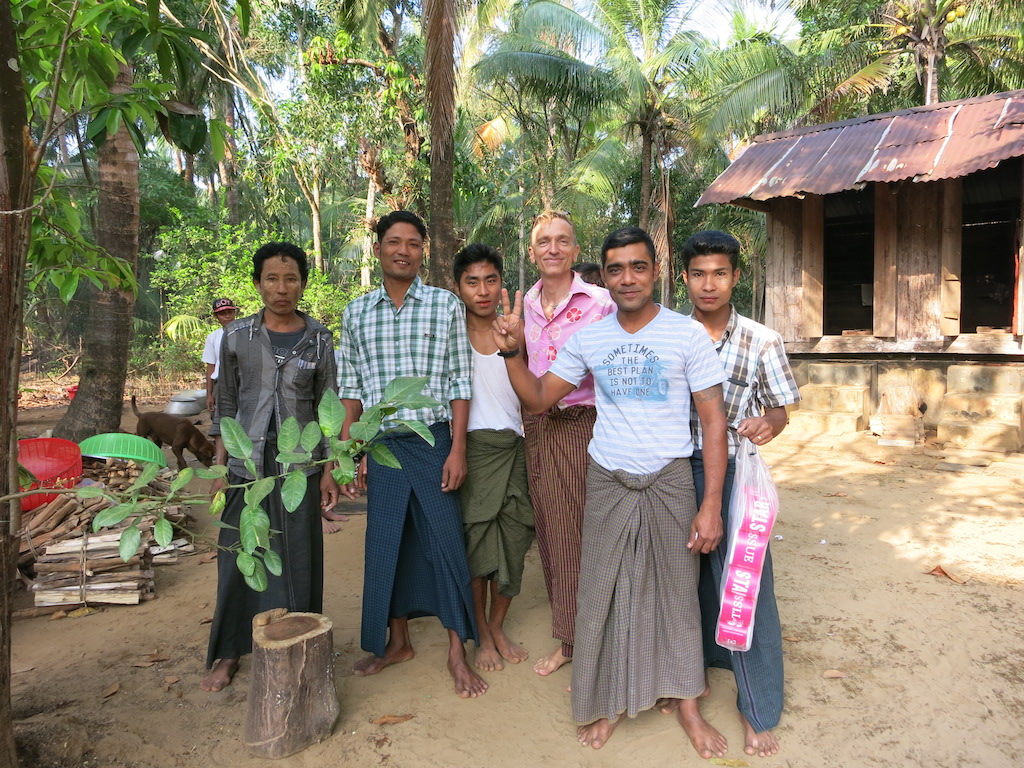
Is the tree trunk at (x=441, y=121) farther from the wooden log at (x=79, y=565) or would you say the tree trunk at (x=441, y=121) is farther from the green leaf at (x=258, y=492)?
the green leaf at (x=258, y=492)

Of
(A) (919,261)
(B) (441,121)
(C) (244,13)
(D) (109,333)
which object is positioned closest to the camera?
(C) (244,13)

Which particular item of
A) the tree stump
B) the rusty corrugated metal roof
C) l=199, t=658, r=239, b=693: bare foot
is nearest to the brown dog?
l=199, t=658, r=239, b=693: bare foot

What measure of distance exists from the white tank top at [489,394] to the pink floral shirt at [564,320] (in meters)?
0.15

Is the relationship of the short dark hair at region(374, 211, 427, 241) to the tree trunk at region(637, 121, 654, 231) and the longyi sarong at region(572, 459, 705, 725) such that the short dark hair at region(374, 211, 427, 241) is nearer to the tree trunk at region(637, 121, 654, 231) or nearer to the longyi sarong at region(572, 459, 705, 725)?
the longyi sarong at region(572, 459, 705, 725)

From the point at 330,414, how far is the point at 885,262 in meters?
8.53

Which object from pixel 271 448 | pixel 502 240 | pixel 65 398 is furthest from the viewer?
pixel 502 240

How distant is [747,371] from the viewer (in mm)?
2373

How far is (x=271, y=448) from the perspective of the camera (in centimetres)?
274

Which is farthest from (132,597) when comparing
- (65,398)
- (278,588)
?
(65,398)

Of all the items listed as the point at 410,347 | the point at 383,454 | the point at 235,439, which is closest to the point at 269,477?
the point at 235,439

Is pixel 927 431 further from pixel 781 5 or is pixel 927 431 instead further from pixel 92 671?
pixel 781 5

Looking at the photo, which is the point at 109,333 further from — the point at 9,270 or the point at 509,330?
the point at 509,330

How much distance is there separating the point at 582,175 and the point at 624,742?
1562 centimetres

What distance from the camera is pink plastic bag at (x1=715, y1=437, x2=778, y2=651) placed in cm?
221
